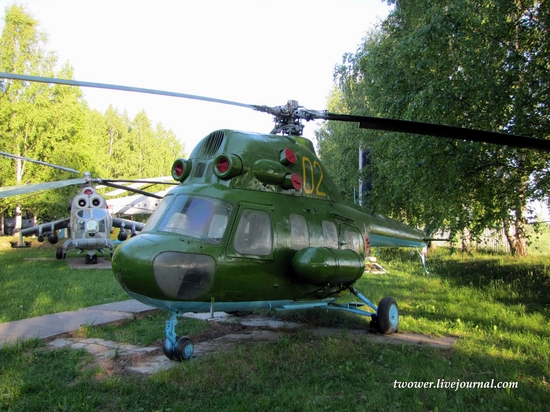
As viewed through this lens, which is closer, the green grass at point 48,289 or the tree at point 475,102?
the green grass at point 48,289

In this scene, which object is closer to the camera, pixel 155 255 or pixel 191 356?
pixel 155 255

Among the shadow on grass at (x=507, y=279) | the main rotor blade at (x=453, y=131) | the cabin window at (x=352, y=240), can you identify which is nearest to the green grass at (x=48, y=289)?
the cabin window at (x=352, y=240)

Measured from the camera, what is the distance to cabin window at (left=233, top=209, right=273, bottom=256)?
5566 mm

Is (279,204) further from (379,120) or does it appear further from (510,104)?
(510,104)

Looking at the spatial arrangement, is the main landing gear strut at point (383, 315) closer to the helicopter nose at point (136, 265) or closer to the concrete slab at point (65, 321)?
the helicopter nose at point (136, 265)

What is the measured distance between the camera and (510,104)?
9.58m

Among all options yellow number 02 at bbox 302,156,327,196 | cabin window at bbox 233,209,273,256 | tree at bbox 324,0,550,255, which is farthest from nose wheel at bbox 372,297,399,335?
tree at bbox 324,0,550,255

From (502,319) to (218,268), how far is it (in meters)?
5.66

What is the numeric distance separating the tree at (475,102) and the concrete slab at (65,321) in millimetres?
7459

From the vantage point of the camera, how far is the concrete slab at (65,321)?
654 centimetres

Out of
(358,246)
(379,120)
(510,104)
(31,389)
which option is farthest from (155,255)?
(510,104)

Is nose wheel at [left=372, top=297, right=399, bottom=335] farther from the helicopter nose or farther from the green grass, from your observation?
the green grass

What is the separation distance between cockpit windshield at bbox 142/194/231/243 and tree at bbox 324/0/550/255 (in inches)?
264

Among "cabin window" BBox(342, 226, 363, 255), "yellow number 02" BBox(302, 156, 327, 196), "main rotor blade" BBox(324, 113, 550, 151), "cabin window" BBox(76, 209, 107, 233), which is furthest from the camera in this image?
"cabin window" BBox(76, 209, 107, 233)
